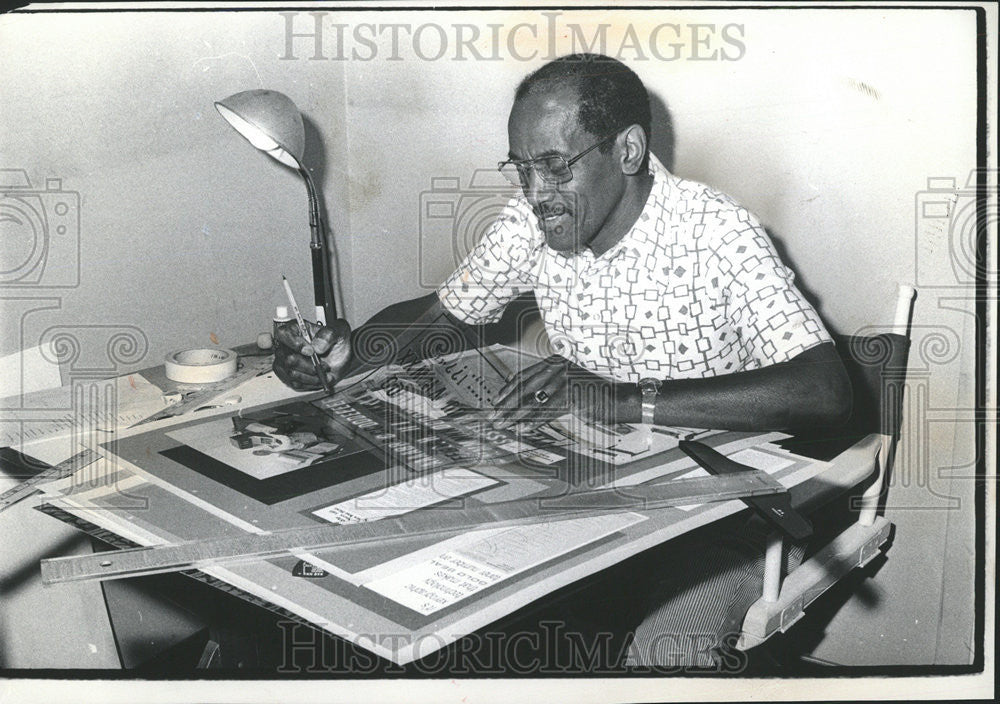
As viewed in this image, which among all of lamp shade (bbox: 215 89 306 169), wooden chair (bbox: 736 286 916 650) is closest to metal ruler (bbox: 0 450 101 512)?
lamp shade (bbox: 215 89 306 169)

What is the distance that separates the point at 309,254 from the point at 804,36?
121 centimetres

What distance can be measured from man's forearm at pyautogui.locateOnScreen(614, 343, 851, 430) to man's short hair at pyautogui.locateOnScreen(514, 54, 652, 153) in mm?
475

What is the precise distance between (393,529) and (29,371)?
74 centimetres

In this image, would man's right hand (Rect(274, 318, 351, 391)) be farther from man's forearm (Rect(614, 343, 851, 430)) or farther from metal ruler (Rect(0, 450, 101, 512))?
man's forearm (Rect(614, 343, 851, 430))

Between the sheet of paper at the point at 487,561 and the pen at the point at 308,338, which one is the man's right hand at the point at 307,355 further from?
the sheet of paper at the point at 487,561

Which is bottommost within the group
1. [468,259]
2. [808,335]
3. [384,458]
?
[384,458]

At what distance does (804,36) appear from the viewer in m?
1.56

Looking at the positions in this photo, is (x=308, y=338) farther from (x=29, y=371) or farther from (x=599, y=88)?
(x=599, y=88)

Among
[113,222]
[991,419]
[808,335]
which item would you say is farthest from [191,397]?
[991,419]

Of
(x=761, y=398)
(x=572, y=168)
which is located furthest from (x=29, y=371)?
(x=761, y=398)

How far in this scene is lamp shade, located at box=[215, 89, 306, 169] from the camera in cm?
186

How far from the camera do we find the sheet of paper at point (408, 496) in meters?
1.37

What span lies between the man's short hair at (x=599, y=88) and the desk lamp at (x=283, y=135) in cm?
53

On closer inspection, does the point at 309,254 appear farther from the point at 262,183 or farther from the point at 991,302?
the point at 991,302
